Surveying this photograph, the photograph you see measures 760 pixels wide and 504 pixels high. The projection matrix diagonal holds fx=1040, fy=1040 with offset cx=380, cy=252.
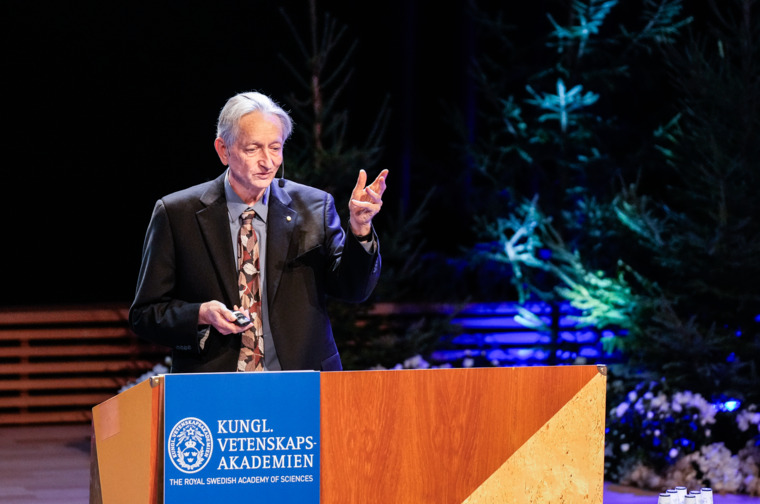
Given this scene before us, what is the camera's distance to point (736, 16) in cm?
809

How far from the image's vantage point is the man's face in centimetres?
267

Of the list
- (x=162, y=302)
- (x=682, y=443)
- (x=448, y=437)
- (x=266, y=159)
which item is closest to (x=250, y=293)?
(x=162, y=302)

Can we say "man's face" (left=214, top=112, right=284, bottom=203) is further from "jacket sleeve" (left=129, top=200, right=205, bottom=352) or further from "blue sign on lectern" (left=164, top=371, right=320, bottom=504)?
"blue sign on lectern" (left=164, top=371, right=320, bottom=504)

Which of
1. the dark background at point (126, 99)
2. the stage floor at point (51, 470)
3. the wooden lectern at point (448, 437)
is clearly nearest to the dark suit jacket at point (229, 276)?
the wooden lectern at point (448, 437)

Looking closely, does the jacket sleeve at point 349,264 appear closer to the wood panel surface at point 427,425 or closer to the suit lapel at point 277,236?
the suit lapel at point 277,236

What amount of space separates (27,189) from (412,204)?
3504mm

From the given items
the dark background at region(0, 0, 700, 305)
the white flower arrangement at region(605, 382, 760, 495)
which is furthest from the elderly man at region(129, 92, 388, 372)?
the dark background at region(0, 0, 700, 305)

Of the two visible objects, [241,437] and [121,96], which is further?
[121,96]

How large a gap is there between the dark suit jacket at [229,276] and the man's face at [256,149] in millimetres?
114

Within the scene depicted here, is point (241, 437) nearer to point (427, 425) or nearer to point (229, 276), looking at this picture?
point (427, 425)

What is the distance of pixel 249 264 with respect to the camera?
2.74 m

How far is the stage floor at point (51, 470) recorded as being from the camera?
17.8 feet

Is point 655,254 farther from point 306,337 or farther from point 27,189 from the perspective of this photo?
point 27,189

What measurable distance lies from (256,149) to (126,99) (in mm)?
6827
